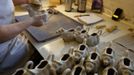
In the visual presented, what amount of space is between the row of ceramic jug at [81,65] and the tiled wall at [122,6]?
521 millimetres

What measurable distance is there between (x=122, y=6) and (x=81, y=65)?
729 mm

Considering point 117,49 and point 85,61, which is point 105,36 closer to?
point 117,49

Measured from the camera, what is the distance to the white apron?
1.03m

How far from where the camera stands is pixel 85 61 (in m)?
0.80

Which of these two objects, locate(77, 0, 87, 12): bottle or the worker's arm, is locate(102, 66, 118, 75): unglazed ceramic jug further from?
locate(77, 0, 87, 12): bottle

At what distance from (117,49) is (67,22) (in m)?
0.44

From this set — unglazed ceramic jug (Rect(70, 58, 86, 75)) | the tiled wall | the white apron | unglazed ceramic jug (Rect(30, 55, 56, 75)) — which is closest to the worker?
the white apron

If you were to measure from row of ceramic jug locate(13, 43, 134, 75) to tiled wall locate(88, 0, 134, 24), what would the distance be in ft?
1.71

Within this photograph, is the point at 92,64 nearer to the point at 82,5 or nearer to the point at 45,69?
the point at 45,69

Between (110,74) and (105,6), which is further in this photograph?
(105,6)

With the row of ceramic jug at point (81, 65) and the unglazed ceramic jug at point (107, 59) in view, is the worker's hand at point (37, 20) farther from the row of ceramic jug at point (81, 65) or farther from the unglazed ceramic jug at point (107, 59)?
the unglazed ceramic jug at point (107, 59)

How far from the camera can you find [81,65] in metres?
0.76

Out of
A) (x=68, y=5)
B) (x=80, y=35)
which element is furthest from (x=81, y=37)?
(x=68, y=5)

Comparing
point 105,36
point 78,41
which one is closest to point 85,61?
point 78,41
